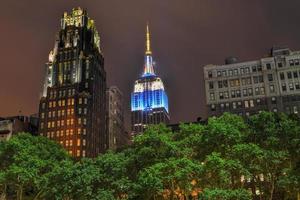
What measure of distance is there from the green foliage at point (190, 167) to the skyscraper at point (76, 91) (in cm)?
9613

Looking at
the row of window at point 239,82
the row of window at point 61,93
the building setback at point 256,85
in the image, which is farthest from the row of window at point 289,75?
the row of window at point 61,93

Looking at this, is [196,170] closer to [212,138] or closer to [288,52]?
[212,138]

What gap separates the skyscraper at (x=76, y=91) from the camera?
15638 centimetres

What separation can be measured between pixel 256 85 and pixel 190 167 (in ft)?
255

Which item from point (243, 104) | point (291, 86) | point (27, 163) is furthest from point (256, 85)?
point (27, 163)

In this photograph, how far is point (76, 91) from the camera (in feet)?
536

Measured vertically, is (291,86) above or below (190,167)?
above

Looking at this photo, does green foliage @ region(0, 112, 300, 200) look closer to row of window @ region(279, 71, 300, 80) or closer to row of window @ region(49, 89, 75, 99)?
row of window @ region(279, 71, 300, 80)

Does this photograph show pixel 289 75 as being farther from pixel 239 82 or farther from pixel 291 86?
pixel 239 82

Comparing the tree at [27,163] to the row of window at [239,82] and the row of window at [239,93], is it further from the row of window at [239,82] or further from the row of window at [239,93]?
the row of window at [239,82]

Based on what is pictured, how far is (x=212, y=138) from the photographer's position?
5247 centimetres

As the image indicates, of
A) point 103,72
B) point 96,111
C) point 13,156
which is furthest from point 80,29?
point 13,156

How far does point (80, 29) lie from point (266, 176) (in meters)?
143

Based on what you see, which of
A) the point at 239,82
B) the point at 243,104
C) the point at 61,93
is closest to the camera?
the point at 243,104
